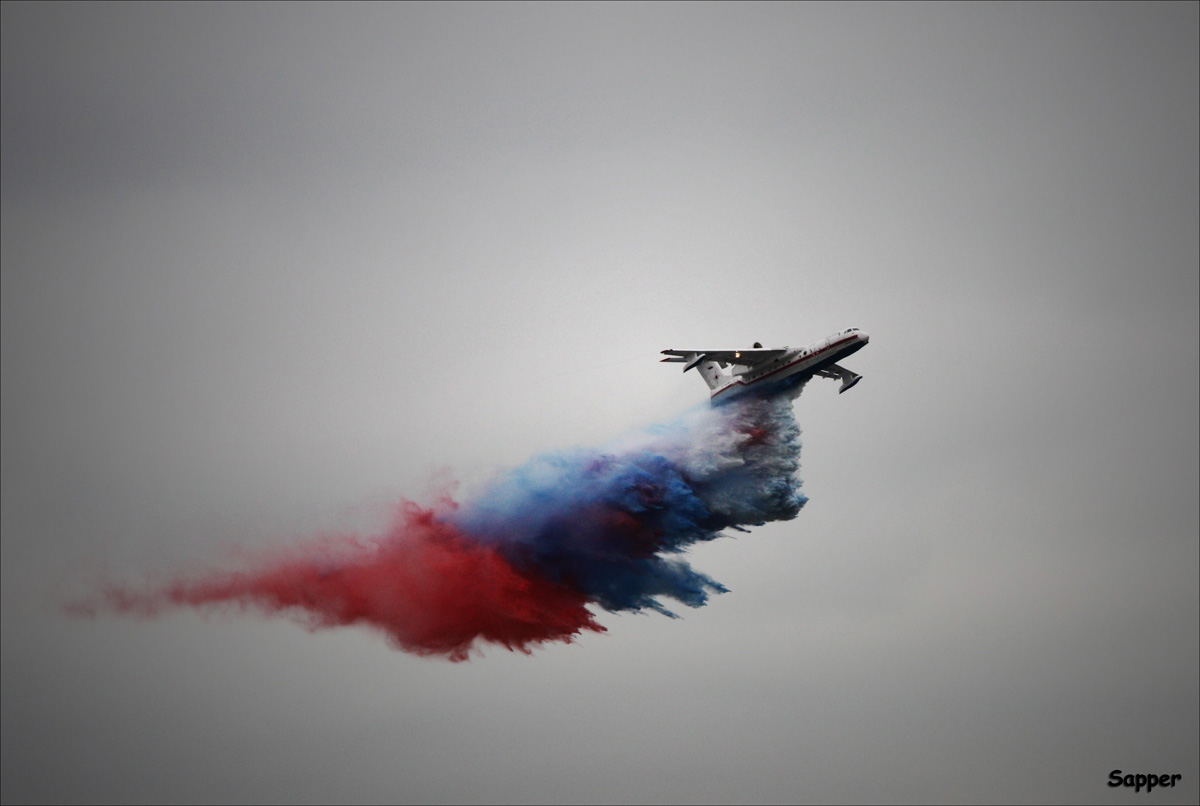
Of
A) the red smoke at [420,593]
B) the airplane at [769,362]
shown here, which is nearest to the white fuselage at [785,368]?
the airplane at [769,362]

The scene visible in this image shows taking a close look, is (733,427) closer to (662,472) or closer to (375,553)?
(662,472)

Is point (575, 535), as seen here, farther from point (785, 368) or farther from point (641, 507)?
point (785, 368)

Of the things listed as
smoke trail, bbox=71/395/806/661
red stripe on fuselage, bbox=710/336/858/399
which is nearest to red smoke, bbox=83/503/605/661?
smoke trail, bbox=71/395/806/661

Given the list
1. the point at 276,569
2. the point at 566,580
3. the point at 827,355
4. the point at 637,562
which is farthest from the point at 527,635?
the point at 827,355

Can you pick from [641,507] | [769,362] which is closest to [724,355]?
[769,362]

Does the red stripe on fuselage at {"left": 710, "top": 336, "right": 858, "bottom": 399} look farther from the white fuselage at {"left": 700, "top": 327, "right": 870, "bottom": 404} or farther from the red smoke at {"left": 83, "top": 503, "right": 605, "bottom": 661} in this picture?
the red smoke at {"left": 83, "top": 503, "right": 605, "bottom": 661}

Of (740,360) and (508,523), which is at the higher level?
(740,360)
